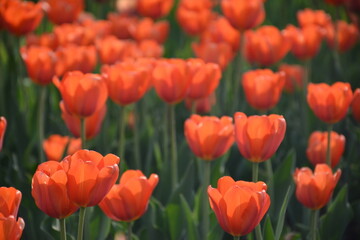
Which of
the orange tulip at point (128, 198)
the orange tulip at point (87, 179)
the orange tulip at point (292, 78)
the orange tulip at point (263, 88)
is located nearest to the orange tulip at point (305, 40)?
the orange tulip at point (292, 78)

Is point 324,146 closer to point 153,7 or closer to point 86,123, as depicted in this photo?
point 86,123

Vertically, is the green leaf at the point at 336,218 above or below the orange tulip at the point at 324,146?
below

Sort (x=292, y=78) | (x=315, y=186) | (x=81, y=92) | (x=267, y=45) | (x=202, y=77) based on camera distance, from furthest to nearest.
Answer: (x=292, y=78) < (x=267, y=45) < (x=202, y=77) < (x=81, y=92) < (x=315, y=186)

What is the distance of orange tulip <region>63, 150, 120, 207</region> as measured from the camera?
121cm

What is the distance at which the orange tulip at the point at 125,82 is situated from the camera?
186cm

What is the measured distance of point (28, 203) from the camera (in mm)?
1868

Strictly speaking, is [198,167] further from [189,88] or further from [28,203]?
[28,203]

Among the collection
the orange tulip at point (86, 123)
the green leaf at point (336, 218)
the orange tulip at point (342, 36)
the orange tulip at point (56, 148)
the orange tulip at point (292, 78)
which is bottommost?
the green leaf at point (336, 218)

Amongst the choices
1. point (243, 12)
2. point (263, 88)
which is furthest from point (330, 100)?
point (243, 12)

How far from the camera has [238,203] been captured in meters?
1.25

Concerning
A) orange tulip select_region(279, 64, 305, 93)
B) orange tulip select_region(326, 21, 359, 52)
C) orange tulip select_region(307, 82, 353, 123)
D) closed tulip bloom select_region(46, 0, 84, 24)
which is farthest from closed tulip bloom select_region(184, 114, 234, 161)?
orange tulip select_region(326, 21, 359, 52)

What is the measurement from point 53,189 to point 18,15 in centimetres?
132

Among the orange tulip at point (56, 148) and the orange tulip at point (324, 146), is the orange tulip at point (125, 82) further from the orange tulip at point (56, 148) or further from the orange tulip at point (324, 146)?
the orange tulip at point (324, 146)

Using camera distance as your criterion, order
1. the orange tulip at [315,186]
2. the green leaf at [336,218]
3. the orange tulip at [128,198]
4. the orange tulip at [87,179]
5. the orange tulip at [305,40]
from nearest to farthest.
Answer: the orange tulip at [87,179] → the orange tulip at [128,198] → the orange tulip at [315,186] → the green leaf at [336,218] → the orange tulip at [305,40]
